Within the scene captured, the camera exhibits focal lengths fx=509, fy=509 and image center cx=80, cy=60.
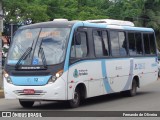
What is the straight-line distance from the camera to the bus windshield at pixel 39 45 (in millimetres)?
15281


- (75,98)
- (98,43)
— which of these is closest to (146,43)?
(98,43)

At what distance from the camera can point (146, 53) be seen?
2184 cm

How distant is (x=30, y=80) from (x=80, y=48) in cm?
210

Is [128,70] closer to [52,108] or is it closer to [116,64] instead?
[116,64]

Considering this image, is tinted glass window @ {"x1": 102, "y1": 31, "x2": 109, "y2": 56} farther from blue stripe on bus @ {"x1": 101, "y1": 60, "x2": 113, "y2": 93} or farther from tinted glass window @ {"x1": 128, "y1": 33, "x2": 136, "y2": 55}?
tinted glass window @ {"x1": 128, "y1": 33, "x2": 136, "y2": 55}

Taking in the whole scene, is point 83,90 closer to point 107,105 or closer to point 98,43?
point 107,105

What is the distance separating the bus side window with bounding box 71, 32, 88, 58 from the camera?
618 inches

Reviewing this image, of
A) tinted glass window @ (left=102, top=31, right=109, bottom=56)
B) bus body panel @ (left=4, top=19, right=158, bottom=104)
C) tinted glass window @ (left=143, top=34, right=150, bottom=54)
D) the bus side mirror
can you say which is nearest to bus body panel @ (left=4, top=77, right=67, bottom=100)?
bus body panel @ (left=4, top=19, right=158, bottom=104)

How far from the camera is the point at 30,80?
49.5 feet

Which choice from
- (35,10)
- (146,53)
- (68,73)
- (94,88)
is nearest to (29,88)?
(68,73)

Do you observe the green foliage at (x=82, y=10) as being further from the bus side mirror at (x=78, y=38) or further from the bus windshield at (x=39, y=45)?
the bus side mirror at (x=78, y=38)

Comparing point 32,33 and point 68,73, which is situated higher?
point 32,33

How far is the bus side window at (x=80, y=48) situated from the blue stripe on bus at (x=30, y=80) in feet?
4.18

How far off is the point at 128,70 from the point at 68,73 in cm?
516
